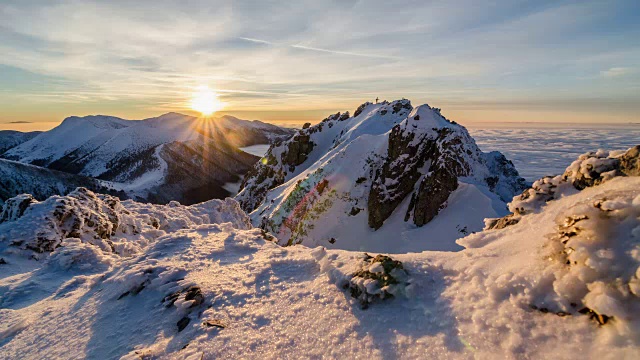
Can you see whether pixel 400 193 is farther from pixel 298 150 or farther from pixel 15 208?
pixel 15 208

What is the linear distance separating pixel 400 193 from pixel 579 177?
107 ft

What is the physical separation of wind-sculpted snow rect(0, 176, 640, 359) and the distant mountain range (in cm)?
7951

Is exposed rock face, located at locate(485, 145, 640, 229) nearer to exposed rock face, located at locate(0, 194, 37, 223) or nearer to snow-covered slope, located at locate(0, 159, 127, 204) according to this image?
exposed rock face, located at locate(0, 194, 37, 223)

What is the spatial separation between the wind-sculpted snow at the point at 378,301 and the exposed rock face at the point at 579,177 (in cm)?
27

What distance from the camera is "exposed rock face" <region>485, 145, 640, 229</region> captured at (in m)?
5.16

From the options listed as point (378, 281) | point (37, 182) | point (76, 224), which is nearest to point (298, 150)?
point (76, 224)

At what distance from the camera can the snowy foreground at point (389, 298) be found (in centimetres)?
394

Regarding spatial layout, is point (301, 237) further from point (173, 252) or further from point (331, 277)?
point (331, 277)

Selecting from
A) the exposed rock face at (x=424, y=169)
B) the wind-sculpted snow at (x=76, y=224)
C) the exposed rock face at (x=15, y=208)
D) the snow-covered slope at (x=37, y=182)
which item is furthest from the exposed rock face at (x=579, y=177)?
the snow-covered slope at (x=37, y=182)

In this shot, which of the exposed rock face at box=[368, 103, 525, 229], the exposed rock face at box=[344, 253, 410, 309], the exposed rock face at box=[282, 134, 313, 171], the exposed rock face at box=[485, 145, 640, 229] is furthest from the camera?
the exposed rock face at box=[282, 134, 313, 171]

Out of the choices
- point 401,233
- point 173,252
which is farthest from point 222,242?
point 401,233

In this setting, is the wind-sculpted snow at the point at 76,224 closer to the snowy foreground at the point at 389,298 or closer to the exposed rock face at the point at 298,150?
the snowy foreground at the point at 389,298

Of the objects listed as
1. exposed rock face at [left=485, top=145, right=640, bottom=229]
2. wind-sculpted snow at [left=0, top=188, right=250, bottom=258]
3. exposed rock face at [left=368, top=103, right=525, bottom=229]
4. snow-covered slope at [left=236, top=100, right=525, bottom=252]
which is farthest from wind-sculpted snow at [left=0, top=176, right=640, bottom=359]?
exposed rock face at [left=368, top=103, right=525, bottom=229]

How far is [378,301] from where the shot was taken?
235 inches
